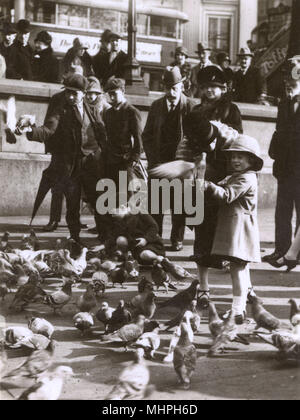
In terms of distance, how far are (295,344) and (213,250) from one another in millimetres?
1324

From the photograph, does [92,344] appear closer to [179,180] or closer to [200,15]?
[179,180]

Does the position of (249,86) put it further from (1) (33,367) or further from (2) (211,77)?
(1) (33,367)

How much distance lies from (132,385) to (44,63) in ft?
34.8

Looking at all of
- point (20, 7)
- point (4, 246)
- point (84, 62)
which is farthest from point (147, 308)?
point (20, 7)

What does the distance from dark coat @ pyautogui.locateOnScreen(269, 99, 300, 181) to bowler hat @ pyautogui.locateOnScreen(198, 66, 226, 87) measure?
1641 mm

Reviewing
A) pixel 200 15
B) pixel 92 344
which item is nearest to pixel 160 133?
pixel 92 344

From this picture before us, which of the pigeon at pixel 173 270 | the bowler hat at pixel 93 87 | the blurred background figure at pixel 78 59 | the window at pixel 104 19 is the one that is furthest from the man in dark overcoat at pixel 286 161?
the window at pixel 104 19

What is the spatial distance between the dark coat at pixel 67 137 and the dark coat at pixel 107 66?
4320 mm

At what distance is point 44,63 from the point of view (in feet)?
47.6

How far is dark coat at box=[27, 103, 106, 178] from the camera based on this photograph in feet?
32.4

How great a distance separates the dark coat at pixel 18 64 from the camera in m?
13.9

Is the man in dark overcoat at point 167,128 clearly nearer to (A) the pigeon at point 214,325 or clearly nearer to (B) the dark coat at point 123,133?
(B) the dark coat at point 123,133

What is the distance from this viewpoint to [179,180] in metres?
6.64

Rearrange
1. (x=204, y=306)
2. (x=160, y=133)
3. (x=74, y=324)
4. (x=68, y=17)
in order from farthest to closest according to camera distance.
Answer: (x=68, y=17), (x=160, y=133), (x=204, y=306), (x=74, y=324)
